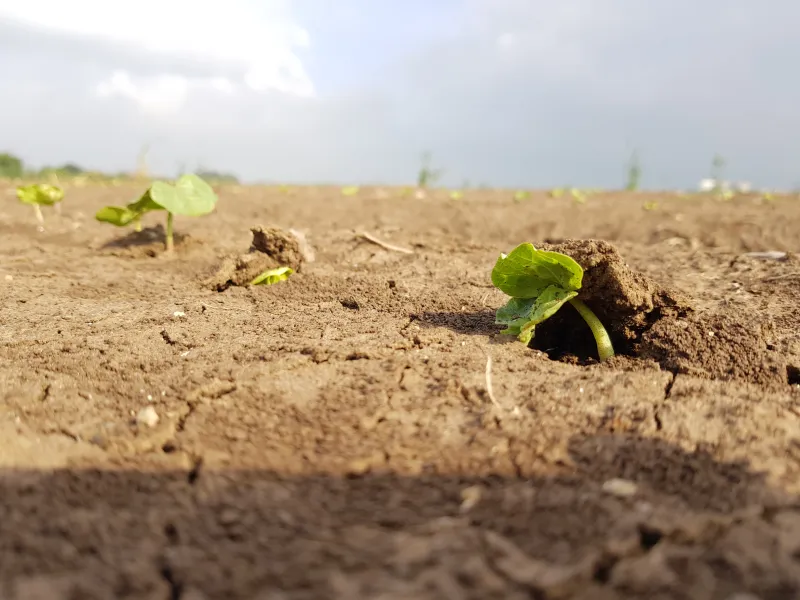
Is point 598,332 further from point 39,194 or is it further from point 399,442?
point 39,194

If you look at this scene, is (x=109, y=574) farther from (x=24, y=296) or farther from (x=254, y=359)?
(x=24, y=296)

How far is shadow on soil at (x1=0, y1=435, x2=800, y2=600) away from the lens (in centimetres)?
102

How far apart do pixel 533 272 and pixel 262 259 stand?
1652 millimetres

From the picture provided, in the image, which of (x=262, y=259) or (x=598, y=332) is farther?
(x=262, y=259)

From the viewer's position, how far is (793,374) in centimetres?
194

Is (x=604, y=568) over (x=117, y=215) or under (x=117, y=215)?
under

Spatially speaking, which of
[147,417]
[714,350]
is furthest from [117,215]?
[714,350]

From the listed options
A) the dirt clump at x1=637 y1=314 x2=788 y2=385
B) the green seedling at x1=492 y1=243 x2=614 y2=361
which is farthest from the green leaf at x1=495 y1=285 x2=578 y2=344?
the dirt clump at x1=637 y1=314 x2=788 y2=385

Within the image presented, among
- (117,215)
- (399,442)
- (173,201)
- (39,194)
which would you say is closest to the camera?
(399,442)

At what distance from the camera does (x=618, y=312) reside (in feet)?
7.13

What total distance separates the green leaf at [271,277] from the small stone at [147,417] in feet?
4.69

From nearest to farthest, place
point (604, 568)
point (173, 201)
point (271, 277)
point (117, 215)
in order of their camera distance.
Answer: point (604, 568) → point (271, 277) → point (173, 201) → point (117, 215)

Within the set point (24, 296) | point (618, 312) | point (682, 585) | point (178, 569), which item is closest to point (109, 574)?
point (178, 569)

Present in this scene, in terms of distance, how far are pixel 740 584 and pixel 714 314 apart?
1463mm
